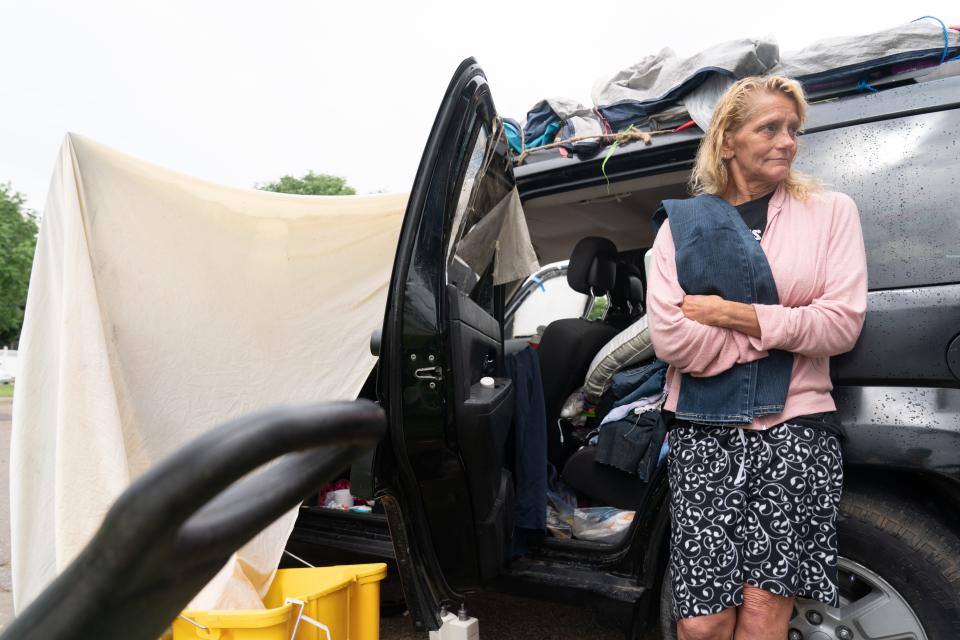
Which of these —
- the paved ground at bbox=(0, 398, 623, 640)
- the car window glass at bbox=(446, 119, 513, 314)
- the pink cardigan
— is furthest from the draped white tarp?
the pink cardigan

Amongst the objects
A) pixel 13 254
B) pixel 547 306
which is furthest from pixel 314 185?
pixel 547 306

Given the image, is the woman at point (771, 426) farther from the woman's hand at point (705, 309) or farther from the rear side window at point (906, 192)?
the rear side window at point (906, 192)

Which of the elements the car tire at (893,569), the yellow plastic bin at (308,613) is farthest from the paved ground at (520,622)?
the car tire at (893,569)

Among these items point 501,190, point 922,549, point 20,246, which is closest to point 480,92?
point 501,190

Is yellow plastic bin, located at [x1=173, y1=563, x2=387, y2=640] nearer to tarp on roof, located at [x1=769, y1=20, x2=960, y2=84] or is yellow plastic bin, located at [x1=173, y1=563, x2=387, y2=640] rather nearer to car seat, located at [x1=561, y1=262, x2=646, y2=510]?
car seat, located at [x1=561, y1=262, x2=646, y2=510]

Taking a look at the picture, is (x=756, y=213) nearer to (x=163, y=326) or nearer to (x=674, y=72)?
(x=674, y=72)

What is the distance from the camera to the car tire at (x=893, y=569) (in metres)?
1.61

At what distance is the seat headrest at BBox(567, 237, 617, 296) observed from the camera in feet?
10.3

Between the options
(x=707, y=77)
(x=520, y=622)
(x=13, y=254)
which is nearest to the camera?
(x=707, y=77)

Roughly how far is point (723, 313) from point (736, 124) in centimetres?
55

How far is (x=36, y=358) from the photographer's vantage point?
227 cm

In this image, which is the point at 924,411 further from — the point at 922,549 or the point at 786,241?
the point at 786,241

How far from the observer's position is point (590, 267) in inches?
124

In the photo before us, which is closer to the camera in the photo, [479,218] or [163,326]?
[479,218]
